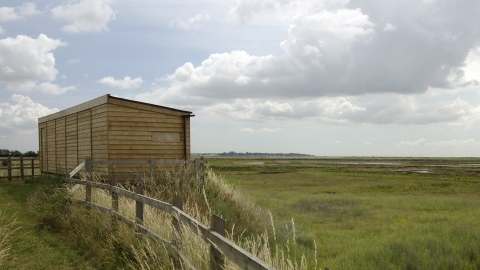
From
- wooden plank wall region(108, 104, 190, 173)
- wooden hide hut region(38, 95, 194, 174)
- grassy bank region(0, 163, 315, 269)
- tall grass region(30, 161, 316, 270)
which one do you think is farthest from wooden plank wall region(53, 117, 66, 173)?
tall grass region(30, 161, 316, 270)

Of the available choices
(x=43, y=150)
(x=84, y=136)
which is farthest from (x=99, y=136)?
(x=43, y=150)

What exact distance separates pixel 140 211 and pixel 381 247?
5488mm

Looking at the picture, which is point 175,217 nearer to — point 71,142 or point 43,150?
point 71,142

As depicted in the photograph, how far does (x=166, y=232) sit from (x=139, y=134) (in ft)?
34.4

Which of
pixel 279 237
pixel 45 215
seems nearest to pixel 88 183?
pixel 45 215

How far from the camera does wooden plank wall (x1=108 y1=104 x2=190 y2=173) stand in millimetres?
15242

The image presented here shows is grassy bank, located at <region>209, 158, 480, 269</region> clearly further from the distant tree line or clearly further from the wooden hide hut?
the distant tree line

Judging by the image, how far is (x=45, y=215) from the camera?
9922mm

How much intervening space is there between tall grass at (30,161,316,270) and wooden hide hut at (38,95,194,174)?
8.37ft

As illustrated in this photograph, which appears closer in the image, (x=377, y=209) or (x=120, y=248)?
(x=120, y=248)

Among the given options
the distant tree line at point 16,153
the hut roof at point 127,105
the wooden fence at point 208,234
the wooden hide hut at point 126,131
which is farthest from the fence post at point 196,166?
the distant tree line at point 16,153

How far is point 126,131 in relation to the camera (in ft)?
50.9

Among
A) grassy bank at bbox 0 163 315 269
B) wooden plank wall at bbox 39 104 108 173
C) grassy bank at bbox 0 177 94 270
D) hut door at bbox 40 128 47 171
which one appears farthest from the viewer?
hut door at bbox 40 128 47 171

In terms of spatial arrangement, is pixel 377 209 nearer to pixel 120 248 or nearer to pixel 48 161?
pixel 120 248
